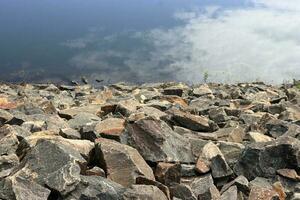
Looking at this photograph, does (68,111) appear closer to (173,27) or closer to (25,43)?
(25,43)

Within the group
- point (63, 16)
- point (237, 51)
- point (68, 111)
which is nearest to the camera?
point (68, 111)

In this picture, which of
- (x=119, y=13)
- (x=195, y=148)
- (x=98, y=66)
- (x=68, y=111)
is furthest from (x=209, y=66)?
(x=195, y=148)

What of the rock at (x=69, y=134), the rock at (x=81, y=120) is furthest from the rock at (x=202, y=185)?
the rock at (x=81, y=120)

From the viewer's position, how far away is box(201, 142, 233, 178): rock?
9.27 metres

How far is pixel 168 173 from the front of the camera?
28.9ft

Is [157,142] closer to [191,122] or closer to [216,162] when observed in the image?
[216,162]

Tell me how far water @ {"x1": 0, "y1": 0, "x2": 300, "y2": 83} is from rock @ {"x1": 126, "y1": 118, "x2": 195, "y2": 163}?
929 inches

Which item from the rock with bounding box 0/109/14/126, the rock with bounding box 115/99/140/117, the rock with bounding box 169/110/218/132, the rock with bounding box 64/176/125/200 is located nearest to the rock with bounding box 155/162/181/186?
the rock with bounding box 64/176/125/200

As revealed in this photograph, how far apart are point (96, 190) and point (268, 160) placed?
3.36m

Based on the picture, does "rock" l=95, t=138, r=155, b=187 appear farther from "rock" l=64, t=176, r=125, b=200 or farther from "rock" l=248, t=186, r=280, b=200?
"rock" l=248, t=186, r=280, b=200

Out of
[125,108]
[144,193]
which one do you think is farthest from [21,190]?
[125,108]

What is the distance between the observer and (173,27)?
51.4m

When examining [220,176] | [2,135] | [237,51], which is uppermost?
[2,135]

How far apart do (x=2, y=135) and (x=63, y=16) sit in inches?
1764
